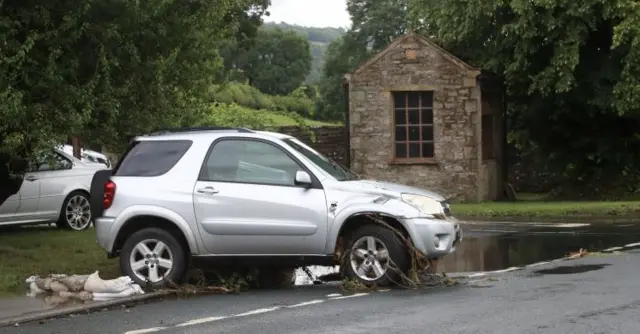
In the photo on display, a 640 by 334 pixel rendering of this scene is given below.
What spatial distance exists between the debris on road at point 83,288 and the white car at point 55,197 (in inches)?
245

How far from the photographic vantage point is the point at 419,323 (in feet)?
29.3

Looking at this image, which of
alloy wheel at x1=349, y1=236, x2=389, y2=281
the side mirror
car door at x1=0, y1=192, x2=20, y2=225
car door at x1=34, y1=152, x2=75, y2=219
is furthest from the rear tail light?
car door at x1=34, y1=152, x2=75, y2=219

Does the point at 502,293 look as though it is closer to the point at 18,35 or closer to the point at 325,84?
the point at 18,35

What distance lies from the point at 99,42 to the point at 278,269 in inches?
143

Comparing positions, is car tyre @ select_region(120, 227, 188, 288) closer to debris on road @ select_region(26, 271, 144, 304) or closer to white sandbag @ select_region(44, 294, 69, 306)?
debris on road @ select_region(26, 271, 144, 304)

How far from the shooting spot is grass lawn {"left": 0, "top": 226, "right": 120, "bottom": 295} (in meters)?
12.7

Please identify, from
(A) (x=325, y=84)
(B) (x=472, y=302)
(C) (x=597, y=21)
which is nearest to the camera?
(B) (x=472, y=302)

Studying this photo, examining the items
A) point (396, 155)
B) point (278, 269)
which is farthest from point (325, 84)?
point (278, 269)

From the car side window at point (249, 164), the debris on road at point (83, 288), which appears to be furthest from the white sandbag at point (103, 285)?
the car side window at point (249, 164)

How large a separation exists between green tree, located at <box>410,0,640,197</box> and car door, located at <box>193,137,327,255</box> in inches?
585

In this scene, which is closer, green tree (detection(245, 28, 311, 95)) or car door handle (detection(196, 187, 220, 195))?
car door handle (detection(196, 187, 220, 195))

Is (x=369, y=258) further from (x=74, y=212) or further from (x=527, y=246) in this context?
(x=74, y=212)

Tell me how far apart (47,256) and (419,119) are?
15258mm

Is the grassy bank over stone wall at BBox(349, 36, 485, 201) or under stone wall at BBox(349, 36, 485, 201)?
under
